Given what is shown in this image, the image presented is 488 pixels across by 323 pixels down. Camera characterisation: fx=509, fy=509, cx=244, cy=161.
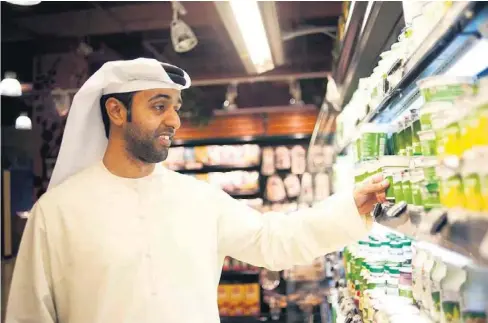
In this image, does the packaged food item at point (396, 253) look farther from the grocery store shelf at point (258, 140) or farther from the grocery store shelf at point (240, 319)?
the grocery store shelf at point (258, 140)

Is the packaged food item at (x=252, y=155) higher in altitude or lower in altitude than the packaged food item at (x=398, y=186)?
higher

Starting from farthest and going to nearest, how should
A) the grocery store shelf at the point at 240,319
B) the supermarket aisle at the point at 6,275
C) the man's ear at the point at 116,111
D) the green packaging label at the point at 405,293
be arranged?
the grocery store shelf at the point at 240,319
the supermarket aisle at the point at 6,275
the man's ear at the point at 116,111
the green packaging label at the point at 405,293

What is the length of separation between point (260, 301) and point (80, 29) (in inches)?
159

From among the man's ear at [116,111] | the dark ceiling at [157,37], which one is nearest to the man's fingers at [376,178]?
the man's ear at [116,111]


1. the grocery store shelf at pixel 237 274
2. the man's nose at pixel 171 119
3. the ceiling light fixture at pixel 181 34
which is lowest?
the grocery store shelf at pixel 237 274

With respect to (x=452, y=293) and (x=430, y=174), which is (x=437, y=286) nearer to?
(x=452, y=293)

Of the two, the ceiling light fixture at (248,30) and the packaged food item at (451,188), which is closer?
the packaged food item at (451,188)

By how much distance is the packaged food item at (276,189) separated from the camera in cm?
680

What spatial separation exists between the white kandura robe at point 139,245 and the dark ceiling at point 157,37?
12.0ft

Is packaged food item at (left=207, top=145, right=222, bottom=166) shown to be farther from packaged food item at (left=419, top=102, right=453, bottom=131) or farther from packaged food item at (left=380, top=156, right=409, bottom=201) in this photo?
packaged food item at (left=419, top=102, right=453, bottom=131)

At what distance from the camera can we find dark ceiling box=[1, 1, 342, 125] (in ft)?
18.4

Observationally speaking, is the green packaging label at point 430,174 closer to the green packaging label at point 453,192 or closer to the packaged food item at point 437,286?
the green packaging label at point 453,192

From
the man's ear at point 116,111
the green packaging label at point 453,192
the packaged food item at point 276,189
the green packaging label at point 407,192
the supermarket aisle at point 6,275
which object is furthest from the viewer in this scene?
the packaged food item at point 276,189

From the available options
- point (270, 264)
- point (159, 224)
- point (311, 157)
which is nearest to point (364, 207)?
point (270, 264)
